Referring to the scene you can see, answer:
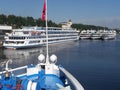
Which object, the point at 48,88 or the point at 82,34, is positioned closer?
the point at 48,88

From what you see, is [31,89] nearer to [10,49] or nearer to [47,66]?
[47,66]

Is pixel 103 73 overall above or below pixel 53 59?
below

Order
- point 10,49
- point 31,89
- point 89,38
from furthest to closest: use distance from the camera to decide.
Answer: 1. point 89,38
2. point 10,49
3. point 31,89

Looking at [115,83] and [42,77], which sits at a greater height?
[42,77]

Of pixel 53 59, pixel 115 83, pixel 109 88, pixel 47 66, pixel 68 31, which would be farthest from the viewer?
Result: pixel 68 31

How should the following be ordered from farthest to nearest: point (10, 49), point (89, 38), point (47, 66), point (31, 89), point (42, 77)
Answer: point (89, 38) → point (10, 49) → point (47, 66) → point (42, 77) → point (31, 89)

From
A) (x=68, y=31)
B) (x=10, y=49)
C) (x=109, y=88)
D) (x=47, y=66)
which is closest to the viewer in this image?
(x=47, y=66)

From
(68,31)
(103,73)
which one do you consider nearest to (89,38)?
(68,31)

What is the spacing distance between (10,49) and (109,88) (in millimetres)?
40065

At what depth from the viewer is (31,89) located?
29.4 feet

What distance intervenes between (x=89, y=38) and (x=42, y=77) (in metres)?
117

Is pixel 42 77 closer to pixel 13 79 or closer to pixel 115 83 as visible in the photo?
pixel 13 79

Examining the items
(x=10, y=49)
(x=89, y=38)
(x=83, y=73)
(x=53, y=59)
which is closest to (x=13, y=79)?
(x=53, y=59)

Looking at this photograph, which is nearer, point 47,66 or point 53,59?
point 47,66
